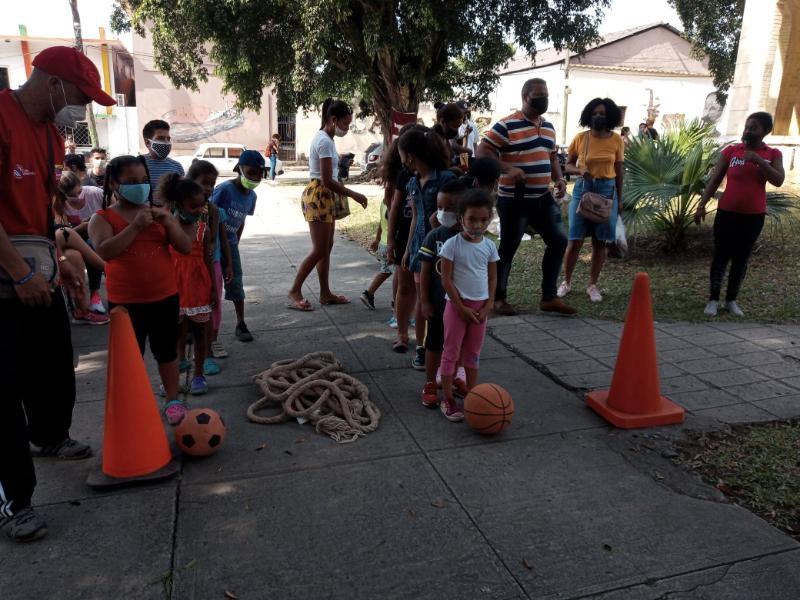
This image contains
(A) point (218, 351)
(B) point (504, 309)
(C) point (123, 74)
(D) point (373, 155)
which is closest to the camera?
(A) point (218, 351)

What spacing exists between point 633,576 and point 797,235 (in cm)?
811

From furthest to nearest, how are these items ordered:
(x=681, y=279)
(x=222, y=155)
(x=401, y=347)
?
1. (x=222, y=155)
2. (x=681, y=279)
3. (x=401, y=347)

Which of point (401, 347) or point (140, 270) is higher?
point (140, 270)

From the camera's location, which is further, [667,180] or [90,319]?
[667,180]

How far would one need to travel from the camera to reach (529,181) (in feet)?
19.1

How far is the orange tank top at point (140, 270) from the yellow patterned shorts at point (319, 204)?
2.61 meters

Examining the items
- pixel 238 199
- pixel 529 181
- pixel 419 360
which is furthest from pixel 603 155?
pixel 238 199

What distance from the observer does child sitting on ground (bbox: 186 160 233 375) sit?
431cm

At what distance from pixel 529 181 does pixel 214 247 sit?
2.96 meters

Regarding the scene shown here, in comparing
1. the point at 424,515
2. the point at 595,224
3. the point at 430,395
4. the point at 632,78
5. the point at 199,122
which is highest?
the point at 632,78

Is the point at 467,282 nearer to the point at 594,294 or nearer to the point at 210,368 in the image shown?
the point at 210,368

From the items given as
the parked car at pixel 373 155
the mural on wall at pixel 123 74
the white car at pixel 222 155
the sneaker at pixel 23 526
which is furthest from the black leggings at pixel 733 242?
the mural on wall at pixel 123 74

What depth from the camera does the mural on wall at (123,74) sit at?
34.4m

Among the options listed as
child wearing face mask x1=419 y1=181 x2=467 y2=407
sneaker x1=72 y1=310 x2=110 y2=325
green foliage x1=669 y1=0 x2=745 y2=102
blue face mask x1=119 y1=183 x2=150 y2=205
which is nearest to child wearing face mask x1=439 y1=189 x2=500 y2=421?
child wearing face mask x1=419 y1=181 x2=467 y2=407
